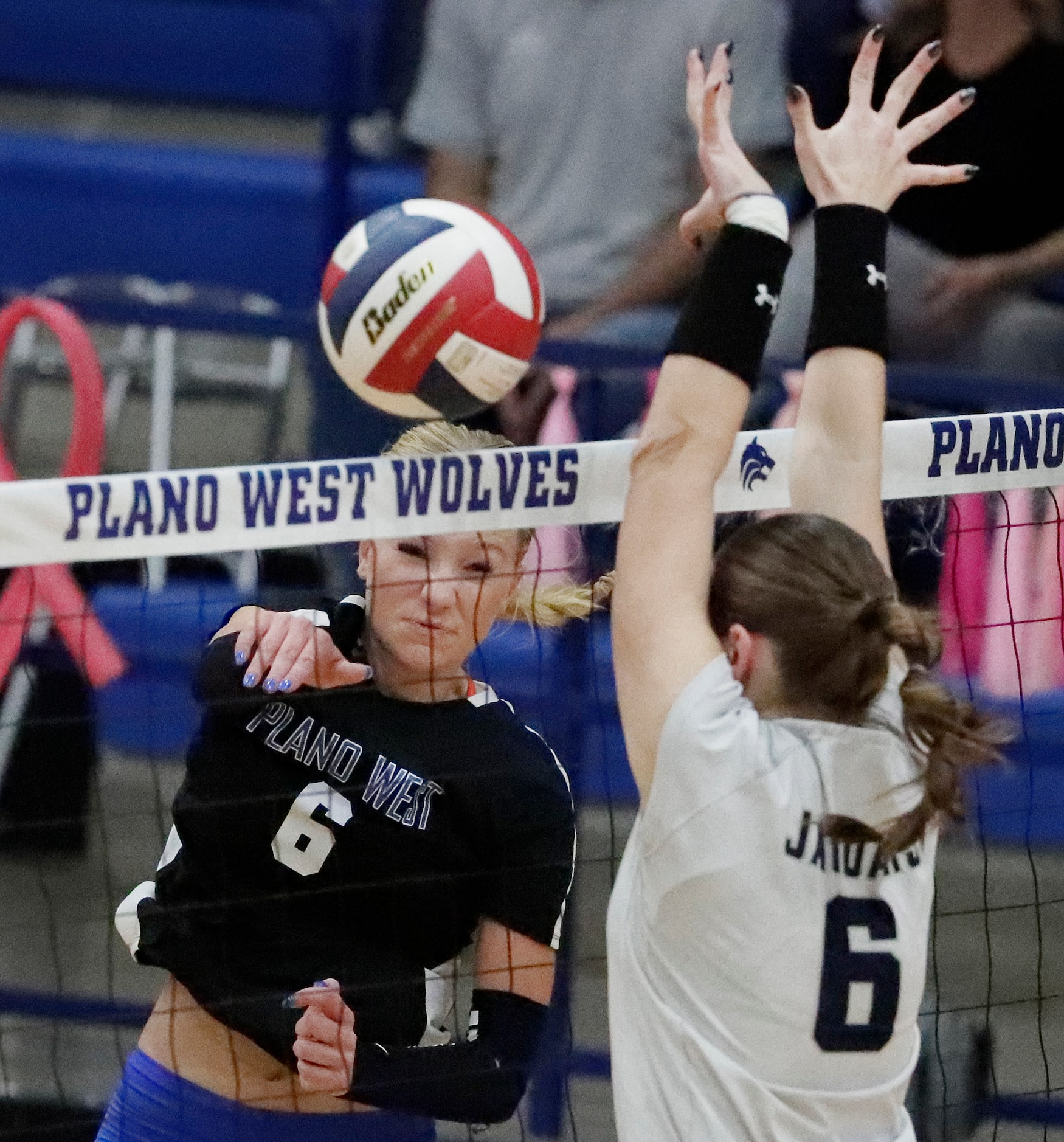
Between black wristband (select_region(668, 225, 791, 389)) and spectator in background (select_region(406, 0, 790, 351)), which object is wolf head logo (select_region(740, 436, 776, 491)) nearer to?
black wristband (select_region(668, 225, 791, 389))

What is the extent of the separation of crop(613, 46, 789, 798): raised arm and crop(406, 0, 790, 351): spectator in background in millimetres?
3017

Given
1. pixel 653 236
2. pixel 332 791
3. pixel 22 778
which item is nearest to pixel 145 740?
pixel 22 778

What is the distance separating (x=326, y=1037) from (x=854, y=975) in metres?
0.73

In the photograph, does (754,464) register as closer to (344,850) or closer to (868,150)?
(868,150)

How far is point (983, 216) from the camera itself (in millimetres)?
5340

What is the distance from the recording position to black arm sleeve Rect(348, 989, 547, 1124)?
2631 mm

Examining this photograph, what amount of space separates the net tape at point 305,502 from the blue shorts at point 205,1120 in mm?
758

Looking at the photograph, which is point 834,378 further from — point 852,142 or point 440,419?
point 440,419

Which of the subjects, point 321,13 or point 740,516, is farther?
point 321,13

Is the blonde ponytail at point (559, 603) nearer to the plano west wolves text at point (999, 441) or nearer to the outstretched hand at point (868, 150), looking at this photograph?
the plano west wolves text at point (999, 441)

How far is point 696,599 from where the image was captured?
223 cm

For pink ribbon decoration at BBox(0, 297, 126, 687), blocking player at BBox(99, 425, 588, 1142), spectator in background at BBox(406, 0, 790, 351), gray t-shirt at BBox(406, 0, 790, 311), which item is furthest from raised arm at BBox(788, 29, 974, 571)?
gray t-shirt at BBox(406, 0, 790, 311)

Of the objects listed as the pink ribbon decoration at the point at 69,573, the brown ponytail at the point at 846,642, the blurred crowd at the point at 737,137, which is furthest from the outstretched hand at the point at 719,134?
the blurred crowd at the point at 737,137

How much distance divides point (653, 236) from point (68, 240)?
271 cm
